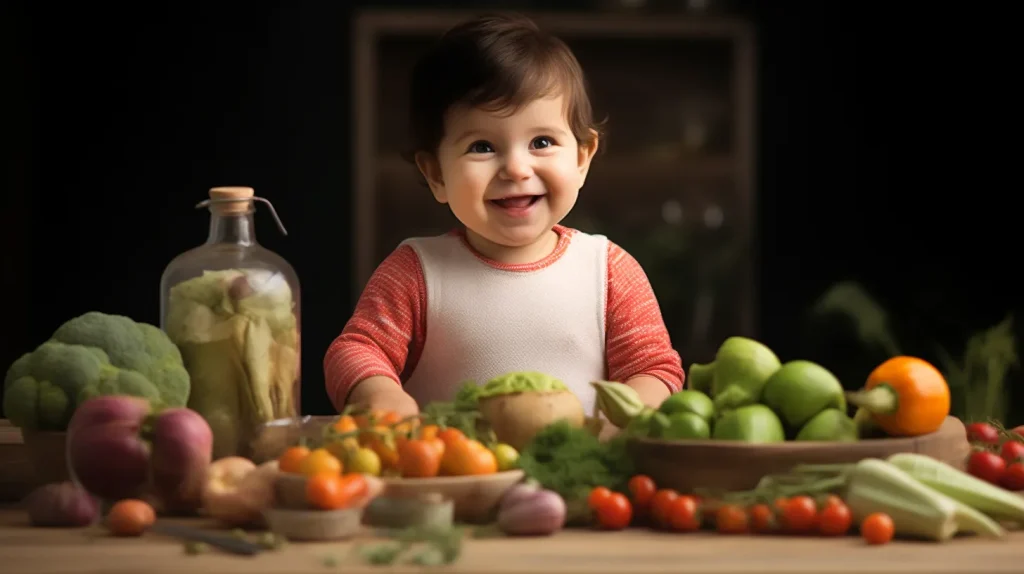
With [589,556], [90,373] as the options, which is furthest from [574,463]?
[90,373]

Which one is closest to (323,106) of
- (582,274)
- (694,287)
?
(694,287)

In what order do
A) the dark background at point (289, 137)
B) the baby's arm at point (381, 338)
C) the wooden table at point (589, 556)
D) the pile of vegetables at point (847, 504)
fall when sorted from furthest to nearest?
the dark background at point (289, 137)
the baby's arm at point (381, 338)
the pile of vegetables at point (847, 504)
the wooden table at point (589, 556)

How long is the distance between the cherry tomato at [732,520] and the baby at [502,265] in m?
0.50

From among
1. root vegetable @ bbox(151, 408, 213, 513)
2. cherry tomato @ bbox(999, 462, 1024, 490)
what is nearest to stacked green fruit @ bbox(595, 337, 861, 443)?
cherry tomato @ bbox(999, 462, 1024, 490)

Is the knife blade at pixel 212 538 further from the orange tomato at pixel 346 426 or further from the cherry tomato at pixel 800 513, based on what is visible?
the cherry tomato at pixel 800 513

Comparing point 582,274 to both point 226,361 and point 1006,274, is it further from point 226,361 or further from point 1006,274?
point 1006,274

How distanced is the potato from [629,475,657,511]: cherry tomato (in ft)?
0.43

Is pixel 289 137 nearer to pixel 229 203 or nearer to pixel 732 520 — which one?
pixel 229 203

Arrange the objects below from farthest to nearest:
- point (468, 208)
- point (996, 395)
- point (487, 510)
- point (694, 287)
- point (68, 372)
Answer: point (694, 287) < point (996, 395) < point (468, 208) < point (68, 372) < point (487, 510)

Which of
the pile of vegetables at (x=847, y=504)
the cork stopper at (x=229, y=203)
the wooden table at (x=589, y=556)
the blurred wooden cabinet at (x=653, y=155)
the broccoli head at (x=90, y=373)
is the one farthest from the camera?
the blurred wooden cabinet at (x=653, y=155)

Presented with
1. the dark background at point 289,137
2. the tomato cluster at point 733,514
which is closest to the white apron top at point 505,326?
the tomato cluster at point 733,514

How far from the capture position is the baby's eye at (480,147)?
1.70 m

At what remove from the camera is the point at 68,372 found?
130cm

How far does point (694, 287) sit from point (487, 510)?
3238 mm
